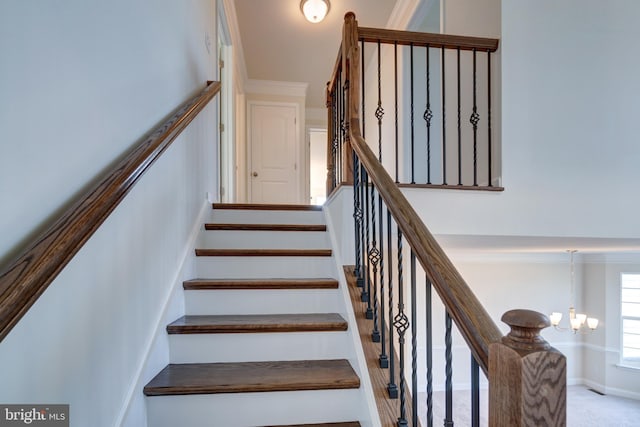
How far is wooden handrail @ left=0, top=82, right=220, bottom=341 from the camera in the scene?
23.7 inches

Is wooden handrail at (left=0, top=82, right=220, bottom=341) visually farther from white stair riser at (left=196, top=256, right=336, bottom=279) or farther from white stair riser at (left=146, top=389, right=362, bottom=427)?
white stair riser at (left=196, top=256, right=336, bottom=279)

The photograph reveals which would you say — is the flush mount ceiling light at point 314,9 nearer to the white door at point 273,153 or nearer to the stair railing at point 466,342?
the white door at point 273,153

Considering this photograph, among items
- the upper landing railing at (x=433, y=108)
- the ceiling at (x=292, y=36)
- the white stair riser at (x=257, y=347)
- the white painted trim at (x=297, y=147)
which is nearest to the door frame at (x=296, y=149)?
the white painted trim at (x=297, y=147)

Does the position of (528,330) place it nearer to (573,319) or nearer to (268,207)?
(268,207)

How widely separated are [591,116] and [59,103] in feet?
9.54

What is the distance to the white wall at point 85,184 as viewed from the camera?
0.73 metres

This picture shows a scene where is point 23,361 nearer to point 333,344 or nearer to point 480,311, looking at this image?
point 480,311

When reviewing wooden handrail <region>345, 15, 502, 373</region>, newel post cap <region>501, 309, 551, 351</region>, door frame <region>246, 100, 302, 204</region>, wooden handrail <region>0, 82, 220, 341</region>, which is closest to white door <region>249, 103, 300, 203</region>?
door frame <region>246, 100, 302, 204</region>

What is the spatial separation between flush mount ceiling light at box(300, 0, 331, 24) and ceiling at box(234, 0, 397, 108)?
0.11 meters

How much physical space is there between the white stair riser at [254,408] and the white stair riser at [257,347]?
256 millimetres

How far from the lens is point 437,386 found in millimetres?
5469

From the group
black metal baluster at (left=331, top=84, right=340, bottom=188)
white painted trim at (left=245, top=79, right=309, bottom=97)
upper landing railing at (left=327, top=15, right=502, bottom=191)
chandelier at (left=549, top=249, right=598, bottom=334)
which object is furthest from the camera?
white painted trim at (left=245, top=79, right=309, bottom=97)

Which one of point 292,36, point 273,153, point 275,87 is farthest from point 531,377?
point 275,87

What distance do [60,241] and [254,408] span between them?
3.38 feet
